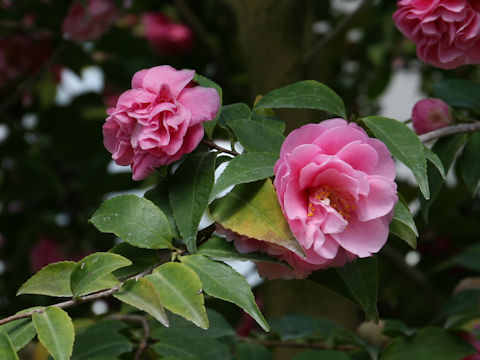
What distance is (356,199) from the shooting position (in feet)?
1.72

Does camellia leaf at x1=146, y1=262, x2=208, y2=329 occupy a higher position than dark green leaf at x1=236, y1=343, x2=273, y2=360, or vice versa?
camellia leaf at x1=146, y1=262, x2=208, y2=329

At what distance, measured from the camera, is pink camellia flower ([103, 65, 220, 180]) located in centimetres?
55

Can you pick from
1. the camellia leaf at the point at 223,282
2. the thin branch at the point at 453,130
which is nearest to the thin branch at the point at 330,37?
the thin branch at the point at 453,130

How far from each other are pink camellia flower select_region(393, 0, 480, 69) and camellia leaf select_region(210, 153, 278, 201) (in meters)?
0.25

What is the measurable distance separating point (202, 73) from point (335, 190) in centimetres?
108

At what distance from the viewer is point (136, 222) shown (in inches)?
22.1

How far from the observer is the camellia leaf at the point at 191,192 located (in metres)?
0.54

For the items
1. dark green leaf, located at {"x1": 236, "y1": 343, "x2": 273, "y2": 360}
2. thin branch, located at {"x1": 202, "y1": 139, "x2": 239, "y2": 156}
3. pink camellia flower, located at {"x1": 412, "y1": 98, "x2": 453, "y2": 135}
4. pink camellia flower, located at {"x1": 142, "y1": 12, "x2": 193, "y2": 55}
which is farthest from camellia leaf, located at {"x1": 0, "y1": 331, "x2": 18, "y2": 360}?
pink camellia flower, located at {"x1": 142, "y1": 12, "x2": 193, "y2": 55}

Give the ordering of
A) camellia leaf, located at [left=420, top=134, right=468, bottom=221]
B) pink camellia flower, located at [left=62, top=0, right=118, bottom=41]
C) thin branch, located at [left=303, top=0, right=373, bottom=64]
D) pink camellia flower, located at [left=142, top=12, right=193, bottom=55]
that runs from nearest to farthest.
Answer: camellia leaf, located at [left=420, top=134, right=468, bottom=221]
thin branch, located at [left=303, top=0, right=373, bottom=64]
pink camellia flower, located at [left=62, top=0, right=118, bottom=41]
pink camellia flower, located at [left=142, top=12, right=193, bottom=55]

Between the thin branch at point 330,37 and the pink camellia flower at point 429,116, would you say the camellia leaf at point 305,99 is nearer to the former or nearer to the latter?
the pink camellia flower at point 429,116

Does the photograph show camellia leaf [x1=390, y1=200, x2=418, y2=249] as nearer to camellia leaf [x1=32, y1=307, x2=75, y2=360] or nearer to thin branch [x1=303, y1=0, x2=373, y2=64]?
camellia leaf [x1=32, y1=307, x2=75, y2=360]

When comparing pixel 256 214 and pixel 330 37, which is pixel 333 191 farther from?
pixel 330 37

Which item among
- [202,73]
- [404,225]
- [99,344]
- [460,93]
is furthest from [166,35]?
[404,225]

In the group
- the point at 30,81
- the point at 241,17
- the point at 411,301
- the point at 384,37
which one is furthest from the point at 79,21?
the point at 411,301
